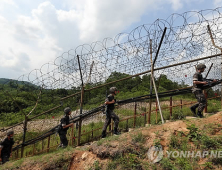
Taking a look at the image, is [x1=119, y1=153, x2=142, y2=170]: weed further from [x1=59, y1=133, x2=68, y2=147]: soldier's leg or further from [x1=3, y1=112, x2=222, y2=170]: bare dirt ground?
[x1=59, y1=133, x2=68, y2=147]: soldier's leg

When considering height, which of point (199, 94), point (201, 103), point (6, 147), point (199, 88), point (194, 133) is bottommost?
point (6, 147)

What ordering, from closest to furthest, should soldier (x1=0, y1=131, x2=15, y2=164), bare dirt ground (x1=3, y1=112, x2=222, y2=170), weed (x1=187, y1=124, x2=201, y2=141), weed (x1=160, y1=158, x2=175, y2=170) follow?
weed (x1=160, y1=158, x2=175, y2=170), weed (x1=187, y1=124, x2=201, y2=141), bare dirt ground (x1=3, y1=112, x2=222, y2=170), soldier (x1=0, y1=131, x2=15, y2=164)

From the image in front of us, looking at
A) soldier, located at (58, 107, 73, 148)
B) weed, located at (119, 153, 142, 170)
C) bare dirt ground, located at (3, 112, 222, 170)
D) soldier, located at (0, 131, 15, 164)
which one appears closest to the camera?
weed, located at (119, 153, 142, 170)

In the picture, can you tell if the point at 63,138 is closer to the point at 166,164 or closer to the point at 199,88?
the point at 166,164

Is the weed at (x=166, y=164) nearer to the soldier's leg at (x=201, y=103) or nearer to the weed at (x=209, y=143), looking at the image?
the weed at (x=209, y=143)

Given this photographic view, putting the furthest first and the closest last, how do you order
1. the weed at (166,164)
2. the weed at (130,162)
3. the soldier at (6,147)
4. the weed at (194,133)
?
the soldier at (6,147) < the weed at (194,133) < the weed at (130,162) < the weed at (166,164)

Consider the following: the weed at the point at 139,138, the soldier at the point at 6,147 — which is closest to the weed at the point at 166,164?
the weed at the point at 139,138

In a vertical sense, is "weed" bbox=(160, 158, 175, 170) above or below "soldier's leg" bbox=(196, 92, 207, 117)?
below

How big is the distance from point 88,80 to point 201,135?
3.72 metres

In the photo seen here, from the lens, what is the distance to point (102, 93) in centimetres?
690

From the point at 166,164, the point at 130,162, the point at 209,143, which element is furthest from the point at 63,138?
the point at 209,143

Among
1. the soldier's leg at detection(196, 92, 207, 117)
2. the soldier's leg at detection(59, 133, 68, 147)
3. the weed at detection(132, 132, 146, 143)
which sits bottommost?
the soldier's leg at detection(59, 133, 68, 147)

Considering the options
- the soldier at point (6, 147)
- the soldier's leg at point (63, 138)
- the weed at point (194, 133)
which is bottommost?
the soldier at point (6, 147)

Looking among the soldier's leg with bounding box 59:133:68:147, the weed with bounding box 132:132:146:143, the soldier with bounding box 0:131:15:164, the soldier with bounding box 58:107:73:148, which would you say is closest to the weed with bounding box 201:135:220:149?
the weed with bounding box 132:132:146:143
